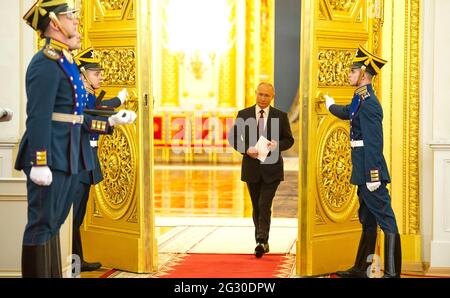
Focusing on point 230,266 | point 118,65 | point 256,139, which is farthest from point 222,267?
point 118,65

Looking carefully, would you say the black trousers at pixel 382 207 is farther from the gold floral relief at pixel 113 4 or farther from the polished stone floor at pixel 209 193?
the polished stone floor at pixel 209 193

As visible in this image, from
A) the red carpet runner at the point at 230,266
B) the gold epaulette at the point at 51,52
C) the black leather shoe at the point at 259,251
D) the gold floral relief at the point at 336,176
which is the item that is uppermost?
the gold epaulette at the point at 51,52

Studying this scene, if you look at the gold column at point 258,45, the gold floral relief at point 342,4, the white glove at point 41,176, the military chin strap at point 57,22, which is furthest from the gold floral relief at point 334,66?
the gold column at point 258,45

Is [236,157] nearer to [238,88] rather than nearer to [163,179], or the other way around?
[238,88]

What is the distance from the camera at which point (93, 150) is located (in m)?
6.30

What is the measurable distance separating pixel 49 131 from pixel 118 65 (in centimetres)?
253

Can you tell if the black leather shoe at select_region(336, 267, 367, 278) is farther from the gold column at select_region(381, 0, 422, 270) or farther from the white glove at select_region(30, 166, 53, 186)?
the white glove at select_region(30, 166, 53, 186)

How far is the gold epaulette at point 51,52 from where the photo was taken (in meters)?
4.15

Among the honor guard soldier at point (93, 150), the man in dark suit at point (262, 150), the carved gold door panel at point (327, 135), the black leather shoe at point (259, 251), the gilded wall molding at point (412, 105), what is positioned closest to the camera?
the honor guard soldier at point (93, 150)

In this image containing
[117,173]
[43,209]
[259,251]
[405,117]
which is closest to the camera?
[43,209]

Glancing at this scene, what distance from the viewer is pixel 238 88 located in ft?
56.8

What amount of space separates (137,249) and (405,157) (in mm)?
2340

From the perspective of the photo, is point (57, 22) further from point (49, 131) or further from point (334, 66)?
point (334, 66)
